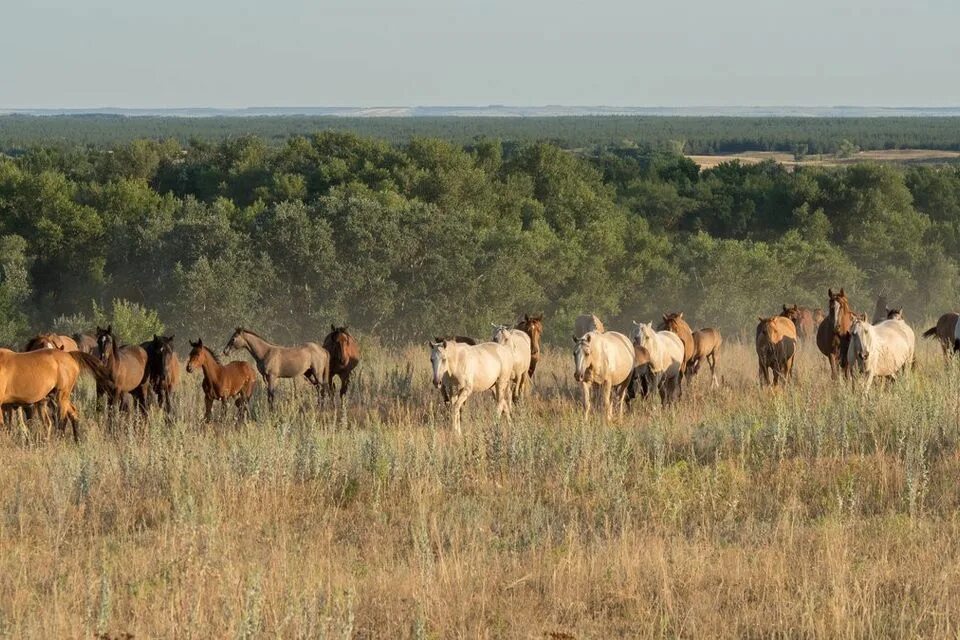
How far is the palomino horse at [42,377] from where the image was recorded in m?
15.7

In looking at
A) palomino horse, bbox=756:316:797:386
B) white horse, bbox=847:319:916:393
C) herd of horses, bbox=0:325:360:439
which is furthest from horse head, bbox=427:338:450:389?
palomino horse, bbox=756:316:797:386

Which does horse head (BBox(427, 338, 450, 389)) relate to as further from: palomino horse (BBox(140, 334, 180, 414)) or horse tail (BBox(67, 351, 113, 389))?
horse tail (BBox(67, 351, 113, 389))

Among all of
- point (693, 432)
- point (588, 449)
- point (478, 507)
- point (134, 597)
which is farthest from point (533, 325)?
point (134, 597)

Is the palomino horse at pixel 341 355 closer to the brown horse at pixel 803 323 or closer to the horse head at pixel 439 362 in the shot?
the horse head at pixel 439 362

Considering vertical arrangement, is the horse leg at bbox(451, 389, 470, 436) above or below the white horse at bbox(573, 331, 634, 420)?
below

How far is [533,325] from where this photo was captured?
66.4 feet

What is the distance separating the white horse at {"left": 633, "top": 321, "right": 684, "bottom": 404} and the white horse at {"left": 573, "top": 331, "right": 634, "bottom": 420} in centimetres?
33

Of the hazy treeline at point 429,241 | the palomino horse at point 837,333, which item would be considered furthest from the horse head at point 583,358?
the hazy treeline at point 429,241

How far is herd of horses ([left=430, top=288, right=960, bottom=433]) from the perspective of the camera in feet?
54.6

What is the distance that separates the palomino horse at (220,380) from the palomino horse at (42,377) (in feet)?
4.69

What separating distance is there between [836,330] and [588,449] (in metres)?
7.66

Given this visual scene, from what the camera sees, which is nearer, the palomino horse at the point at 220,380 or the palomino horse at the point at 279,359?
the palomino horse at the point at 220,380

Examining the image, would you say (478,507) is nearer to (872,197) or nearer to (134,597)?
(134,597)

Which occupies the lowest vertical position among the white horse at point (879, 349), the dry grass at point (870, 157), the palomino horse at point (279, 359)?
the dry grass at point (870, 157)
